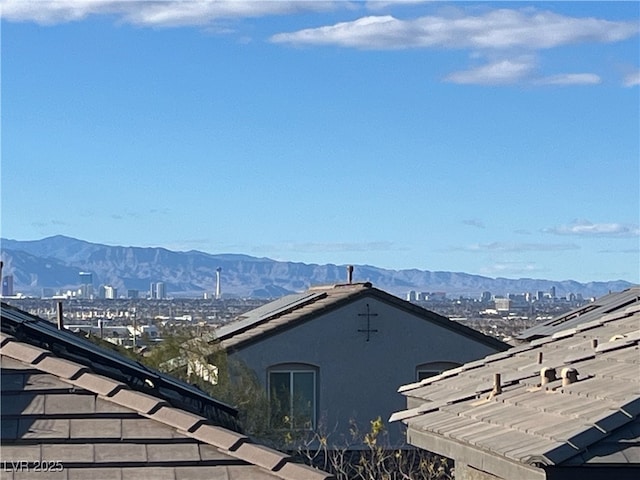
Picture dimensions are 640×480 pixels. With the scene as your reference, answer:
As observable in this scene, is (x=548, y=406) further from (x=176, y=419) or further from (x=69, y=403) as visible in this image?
(x=69, y=403)

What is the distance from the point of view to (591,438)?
23.4ft

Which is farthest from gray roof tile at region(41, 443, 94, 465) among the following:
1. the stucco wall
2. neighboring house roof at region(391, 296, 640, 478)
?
the stucco wall

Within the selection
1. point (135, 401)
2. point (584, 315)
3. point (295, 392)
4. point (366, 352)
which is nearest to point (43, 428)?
point (135, 401)

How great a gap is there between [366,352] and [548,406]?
21.1 m

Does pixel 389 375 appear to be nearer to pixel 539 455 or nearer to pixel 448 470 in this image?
pixel 448 470

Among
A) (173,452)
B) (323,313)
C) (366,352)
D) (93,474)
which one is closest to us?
(93,474)

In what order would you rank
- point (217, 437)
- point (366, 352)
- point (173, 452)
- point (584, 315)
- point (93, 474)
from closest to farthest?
point (93, 474) → point (173, 452) → point (217, 437) → point (584, 315) → point (366, 352)

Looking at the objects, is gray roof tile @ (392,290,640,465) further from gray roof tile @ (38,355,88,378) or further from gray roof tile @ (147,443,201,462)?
gray roof tile @ (38,355,88,378)

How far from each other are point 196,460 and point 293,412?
19.6 metres

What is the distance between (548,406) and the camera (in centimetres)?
809

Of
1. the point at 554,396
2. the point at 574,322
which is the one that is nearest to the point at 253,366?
the point at 574,322

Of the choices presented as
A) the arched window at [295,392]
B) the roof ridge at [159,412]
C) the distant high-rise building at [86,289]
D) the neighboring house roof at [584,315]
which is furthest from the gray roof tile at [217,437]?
the distant high-rise building at [86,289]

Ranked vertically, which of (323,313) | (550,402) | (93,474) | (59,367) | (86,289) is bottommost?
(93,474)

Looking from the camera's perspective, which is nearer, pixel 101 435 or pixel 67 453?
pixel 67 453
